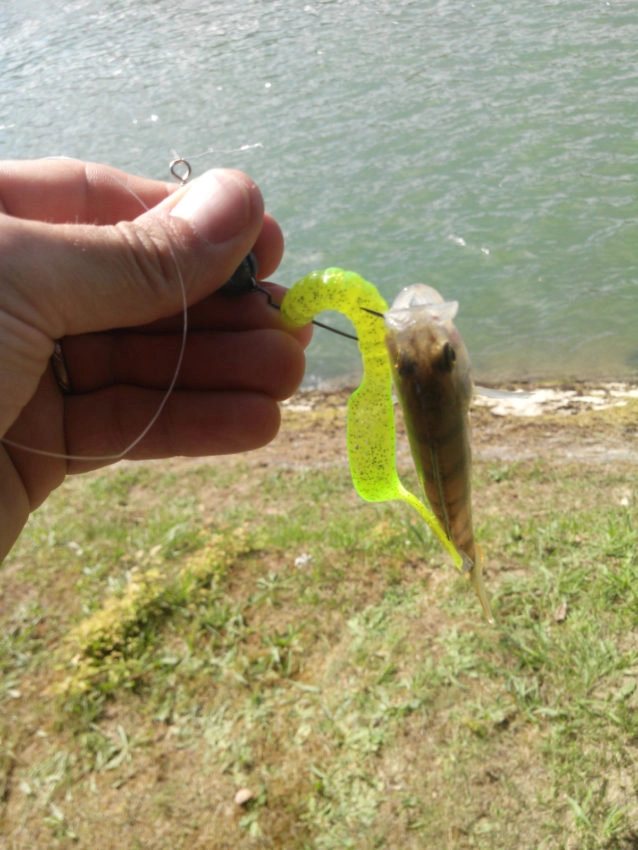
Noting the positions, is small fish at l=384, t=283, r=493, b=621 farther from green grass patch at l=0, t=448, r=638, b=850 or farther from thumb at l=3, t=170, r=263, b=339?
green grass patch at l=0, t=448, r=638, b=850

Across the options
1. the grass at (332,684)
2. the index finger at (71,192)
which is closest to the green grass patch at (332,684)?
the grass at (332,684)

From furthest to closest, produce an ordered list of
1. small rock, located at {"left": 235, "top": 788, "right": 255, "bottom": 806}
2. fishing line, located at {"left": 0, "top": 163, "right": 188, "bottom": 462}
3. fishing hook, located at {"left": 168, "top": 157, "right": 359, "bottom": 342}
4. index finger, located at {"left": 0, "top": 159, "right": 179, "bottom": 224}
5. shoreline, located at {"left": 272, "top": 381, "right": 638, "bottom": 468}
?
shoreline, located at {"left": 272, "top": 381, "right": 638, "bottom": 468} < small rock, located at {"left": 235, "top": 788, "right": 255, "bottom": 806} < index finger, located at {"left": 0, "top": 159, "right": 179, "bottom": 224} < fishing line, located at {"left": 0, "top": 163, "right": 188, "bottom": 462} < fishing hook, located at {"left": 168, "top": 157, "right": 359, "bottom": 342}

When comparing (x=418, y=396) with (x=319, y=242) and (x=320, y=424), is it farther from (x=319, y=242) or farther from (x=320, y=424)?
(x=319, y=242)

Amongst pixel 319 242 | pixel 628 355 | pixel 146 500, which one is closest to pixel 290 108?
pixel 319 242

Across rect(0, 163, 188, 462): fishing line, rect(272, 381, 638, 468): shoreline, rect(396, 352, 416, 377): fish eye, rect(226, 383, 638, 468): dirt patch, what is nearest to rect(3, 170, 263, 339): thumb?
rect(0, 163, 188, 462): fishing line

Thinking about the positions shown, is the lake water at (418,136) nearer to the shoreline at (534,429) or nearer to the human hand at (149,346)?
the shoreline at (534,429)

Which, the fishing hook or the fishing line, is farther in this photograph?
the fishing line
